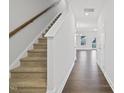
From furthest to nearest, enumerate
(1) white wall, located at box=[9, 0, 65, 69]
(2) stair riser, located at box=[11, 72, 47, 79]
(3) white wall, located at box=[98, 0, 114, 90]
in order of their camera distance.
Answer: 1. (3) white wall, located at box=[98, 0, 114, 90]
2. (1) white wall, located at box=[9, 0, 65, 69]
3. (2) stair riser, located at box=[11, 72, 47, 79]

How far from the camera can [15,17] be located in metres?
4.29

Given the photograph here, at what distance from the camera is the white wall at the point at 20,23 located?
418 centimetres

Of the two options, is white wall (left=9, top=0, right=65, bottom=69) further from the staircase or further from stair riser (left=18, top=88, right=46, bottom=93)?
stair riser (left=18, top=88, right=46, bottom=93)

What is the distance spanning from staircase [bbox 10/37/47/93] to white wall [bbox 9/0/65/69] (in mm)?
228

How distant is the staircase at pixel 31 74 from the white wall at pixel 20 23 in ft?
0.75

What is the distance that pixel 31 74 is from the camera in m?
3.97

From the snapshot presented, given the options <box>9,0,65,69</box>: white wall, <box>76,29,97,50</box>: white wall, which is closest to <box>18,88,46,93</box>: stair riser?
<box>9,0,65,69</box>: white wall

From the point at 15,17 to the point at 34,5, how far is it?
158cm

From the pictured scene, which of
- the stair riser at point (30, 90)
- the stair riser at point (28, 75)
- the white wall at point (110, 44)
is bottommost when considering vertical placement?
the stair riser at point (30, 90)

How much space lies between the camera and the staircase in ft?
11.4

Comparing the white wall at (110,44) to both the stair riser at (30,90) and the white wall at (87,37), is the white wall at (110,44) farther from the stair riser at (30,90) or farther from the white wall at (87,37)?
the white wall at (87,37)

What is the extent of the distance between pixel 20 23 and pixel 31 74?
133 cm

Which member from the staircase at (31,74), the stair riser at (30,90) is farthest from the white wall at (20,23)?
the stair riser at (30,90)
